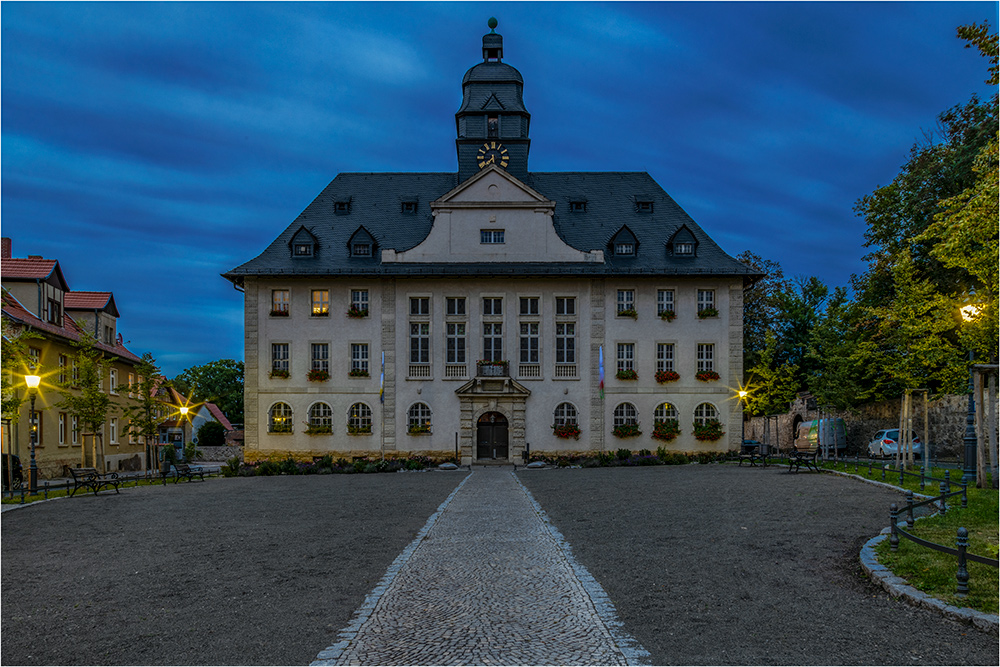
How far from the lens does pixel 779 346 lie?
51.1 m

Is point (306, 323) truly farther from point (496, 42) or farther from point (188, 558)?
point (188, 558)

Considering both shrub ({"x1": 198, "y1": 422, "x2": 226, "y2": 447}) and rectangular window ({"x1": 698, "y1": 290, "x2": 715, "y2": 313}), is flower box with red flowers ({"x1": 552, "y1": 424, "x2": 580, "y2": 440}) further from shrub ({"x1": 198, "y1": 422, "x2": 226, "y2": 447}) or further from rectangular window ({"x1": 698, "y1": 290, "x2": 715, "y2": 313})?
shrub ({"x1": 198, "y1": 422, "x2": 226, "y2": 447})

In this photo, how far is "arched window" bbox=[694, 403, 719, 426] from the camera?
38.9 meters

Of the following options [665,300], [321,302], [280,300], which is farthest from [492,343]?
[280,300]

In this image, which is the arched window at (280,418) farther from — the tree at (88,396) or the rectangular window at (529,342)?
the rectangular window at (529,342)

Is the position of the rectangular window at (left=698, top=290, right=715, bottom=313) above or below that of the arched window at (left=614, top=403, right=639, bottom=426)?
above

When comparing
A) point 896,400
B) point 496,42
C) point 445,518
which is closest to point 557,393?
point 896,400

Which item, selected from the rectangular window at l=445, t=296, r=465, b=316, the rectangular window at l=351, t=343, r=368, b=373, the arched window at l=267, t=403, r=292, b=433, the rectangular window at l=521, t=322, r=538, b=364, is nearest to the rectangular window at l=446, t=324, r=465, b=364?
the rectangular window at l=445, t=296, r=465, b=316

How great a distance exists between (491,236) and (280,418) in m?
13.0

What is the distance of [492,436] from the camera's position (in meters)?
39.3

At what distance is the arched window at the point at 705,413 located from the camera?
38938 millimetres

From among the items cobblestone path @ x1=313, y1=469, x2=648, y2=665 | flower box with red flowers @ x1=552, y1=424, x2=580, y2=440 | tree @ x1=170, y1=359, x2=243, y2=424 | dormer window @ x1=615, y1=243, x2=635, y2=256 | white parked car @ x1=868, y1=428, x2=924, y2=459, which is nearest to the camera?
cobblestone path @ x1=313, y1=469, x2=648, y2=665

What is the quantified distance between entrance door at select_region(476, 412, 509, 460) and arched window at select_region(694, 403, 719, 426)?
8.94 m

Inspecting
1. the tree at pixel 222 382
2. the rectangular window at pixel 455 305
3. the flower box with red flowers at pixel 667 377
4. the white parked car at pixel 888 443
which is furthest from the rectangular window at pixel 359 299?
the tree at pixel 222 382
